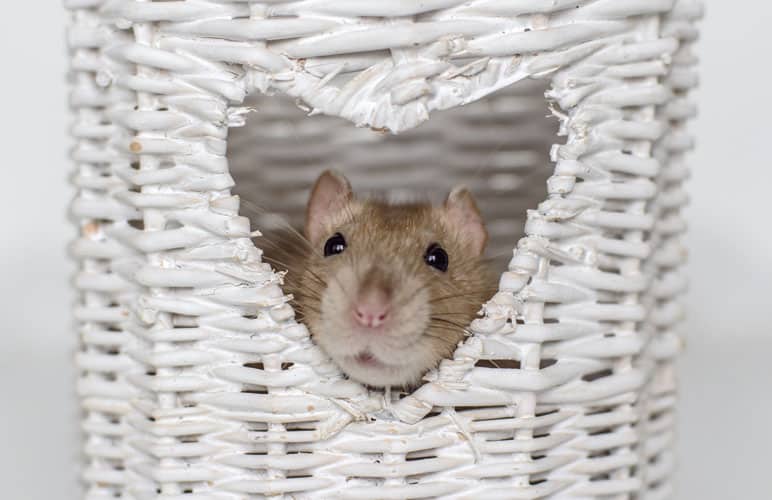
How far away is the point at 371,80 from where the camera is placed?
171 centimetres

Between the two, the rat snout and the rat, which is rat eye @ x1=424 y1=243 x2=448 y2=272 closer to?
the rat

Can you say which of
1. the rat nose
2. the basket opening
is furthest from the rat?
the basket opening

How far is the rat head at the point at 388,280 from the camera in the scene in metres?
1.83

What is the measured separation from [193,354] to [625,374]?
83cm

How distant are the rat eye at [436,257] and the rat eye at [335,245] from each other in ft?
0.60

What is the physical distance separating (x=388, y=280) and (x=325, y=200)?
54 centimetres

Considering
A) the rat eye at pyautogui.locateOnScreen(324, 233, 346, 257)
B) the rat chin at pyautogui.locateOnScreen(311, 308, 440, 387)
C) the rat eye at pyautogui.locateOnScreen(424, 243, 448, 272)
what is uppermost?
the rat eye at pyautogui.locateOnScreen(324, 233, 346, 257)

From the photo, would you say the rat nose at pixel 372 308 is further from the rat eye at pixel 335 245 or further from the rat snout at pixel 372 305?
the rat eye at pixel 335 245

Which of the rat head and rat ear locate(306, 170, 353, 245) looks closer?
the rat head

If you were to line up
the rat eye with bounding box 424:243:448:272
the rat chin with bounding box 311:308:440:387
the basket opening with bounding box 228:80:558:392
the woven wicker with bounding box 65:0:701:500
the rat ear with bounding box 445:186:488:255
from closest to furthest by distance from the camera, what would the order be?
the woven wicker with bounding box 65:0:701:500
the rat chin with bounding box 311:308:440:387
the rat eye with bounding box 424:243:448:272
the rat ear with bounding box 445:186:488:255
the basket opening with bounding box 228:80:558:392

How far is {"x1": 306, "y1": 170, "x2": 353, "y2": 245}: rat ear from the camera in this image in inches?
92.4

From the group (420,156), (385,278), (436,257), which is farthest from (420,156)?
(385,278)

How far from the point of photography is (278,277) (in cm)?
181

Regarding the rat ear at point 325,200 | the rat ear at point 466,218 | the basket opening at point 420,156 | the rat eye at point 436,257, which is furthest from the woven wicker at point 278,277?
the basket opening at point 420,156
